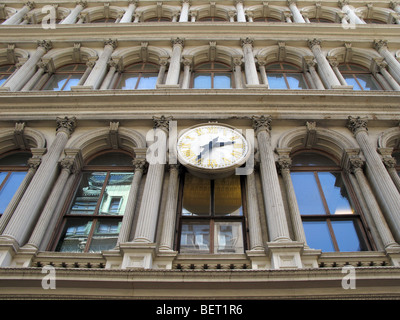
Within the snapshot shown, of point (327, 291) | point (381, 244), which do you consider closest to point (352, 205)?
point (381, 244)

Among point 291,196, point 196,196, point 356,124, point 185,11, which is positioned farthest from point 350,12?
point 196,196

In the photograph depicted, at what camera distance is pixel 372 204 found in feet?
37.9

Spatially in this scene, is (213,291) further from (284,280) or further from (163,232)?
(163,232)

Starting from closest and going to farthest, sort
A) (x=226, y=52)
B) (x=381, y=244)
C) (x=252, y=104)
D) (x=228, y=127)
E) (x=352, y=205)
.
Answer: (x=381, y=244), (x=352, y=205), (x=228, y=127), (x=252, y=104), (x=226, y=52)

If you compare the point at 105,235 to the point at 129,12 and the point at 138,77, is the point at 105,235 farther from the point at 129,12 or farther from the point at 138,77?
the point at 129,12

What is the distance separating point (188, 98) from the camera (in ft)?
48.8

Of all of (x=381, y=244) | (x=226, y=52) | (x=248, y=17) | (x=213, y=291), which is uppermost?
(x=248, y=17)

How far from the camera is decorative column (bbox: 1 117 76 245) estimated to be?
10555 millimetres

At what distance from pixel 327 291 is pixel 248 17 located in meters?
16.8

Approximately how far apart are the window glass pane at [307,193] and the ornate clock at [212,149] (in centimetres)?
186

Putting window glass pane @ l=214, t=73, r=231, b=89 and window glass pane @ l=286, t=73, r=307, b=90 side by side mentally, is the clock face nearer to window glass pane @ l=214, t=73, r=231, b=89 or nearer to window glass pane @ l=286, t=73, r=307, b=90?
window glass pane @ l=214, t=73, r=231, b=89

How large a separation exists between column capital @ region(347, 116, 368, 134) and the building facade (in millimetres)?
69

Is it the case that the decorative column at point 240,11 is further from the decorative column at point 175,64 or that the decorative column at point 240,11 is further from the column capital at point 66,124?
the column capital at point 66,124

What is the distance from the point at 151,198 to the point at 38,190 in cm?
296
